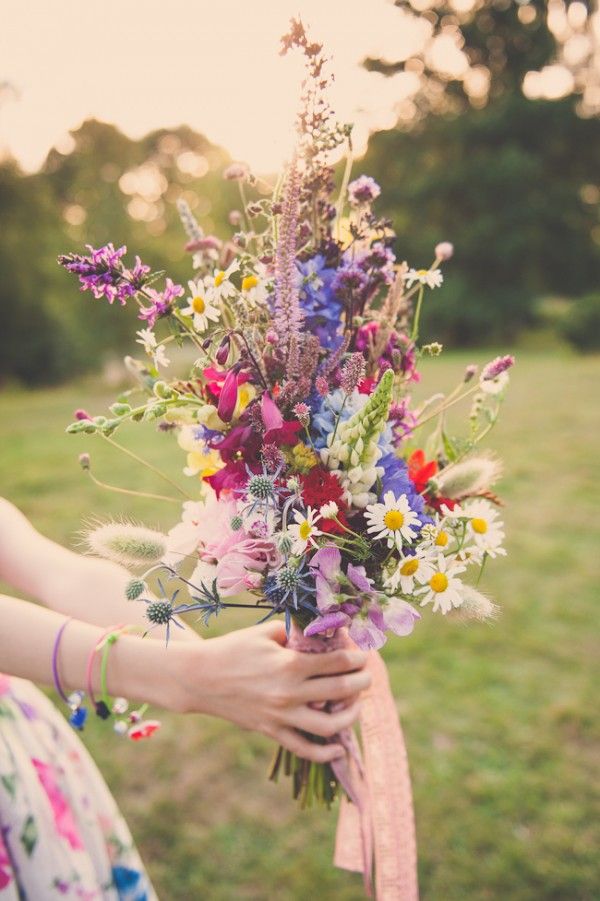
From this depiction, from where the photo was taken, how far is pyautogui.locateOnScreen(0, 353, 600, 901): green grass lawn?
220 centimetres

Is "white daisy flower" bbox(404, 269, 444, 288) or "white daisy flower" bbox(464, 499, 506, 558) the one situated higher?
"white daisy flower" bbox(404, 269, 444, 288)

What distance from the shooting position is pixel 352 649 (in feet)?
4.42

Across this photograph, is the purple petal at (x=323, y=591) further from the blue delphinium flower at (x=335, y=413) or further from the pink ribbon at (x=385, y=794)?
the pink ribbon at (x=385, y=794)

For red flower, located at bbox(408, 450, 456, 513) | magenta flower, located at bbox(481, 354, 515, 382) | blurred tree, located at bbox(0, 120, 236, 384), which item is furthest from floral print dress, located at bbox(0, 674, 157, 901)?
→ blurred tree, located at bbox(0, 120, 236, 384)

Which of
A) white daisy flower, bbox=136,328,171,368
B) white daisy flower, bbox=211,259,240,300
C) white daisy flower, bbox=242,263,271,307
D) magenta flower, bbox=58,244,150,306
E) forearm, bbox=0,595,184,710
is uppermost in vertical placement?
white daisy flower, bbox=242,263,271,307

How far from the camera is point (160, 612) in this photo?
1.05 m

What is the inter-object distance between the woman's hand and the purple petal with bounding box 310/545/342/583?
24 cm

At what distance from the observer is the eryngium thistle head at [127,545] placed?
3.73 feet

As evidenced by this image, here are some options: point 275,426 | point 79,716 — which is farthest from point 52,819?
point 275,426

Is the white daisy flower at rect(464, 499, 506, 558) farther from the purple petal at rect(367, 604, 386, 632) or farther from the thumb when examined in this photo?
the thumb

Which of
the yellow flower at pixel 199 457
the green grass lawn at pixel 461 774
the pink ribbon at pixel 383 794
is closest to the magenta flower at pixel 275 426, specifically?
the yellow flower at pixel 199 457

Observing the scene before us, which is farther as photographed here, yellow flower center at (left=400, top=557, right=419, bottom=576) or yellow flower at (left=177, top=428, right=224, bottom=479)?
yellow flower at (left=177, top=428, right=224, bottom=479)

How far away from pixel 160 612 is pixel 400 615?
37 centimetres

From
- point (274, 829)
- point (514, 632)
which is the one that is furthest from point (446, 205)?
point (274, 829)
